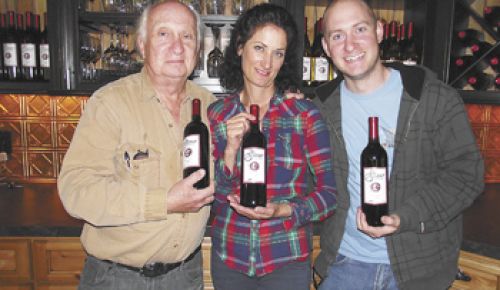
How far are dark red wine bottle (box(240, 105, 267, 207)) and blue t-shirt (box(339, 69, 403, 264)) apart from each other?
10.7 inches

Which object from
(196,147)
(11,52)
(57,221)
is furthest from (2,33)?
(196,147)

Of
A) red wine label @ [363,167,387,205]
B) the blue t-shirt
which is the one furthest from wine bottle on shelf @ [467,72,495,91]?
red wine label @ [363,167,387,205]

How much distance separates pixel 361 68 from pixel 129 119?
26.7 inches

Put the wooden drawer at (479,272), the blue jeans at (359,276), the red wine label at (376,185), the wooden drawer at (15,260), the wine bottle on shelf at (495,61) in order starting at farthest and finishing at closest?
the wine bottle on shelf at (495,61), the wooden drawer at (15,260), the wooden drawer at (479,272), the blue jeans at (359,276), the red wine label at (376,185)

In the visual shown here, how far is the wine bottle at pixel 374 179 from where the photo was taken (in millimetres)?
1163

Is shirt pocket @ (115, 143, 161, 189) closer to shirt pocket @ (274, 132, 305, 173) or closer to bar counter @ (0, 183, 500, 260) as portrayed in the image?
shirt pocket @ (274, 132, 305, 173)

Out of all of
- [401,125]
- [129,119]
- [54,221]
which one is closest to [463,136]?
[401,125]

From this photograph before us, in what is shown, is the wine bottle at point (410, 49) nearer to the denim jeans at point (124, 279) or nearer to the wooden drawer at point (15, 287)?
the denim jeans at point (124, 279)

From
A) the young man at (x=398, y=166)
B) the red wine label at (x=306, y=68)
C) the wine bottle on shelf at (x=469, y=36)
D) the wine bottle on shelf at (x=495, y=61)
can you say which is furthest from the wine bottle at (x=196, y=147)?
the wine bottle on shelf at (x=495, y=61)

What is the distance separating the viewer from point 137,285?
1.25 meters

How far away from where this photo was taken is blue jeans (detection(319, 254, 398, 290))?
4.15 feet

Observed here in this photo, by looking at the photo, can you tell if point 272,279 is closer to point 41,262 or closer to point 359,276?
point 359,276

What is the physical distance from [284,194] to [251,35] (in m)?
0.48

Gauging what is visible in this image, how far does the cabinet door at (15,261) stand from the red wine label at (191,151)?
96 cm
